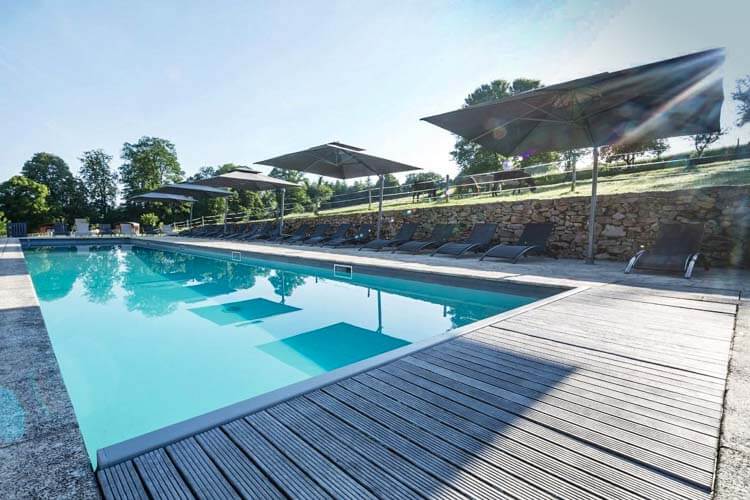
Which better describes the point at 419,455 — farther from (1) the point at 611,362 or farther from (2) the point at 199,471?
(1) the point at 611,362

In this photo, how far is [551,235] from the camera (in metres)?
8.35

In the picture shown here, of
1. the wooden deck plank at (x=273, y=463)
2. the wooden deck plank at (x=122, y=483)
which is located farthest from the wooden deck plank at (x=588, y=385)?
the wooden deck plank at (x=122, y=483)

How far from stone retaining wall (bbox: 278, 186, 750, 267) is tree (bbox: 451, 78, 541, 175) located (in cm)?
2084

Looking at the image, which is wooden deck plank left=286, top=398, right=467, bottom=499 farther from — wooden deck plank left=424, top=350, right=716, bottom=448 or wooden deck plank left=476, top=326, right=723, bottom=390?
wooden deck plank left=476, top=326, right=723, bottom=390

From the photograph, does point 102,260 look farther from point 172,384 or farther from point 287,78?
point 172,384

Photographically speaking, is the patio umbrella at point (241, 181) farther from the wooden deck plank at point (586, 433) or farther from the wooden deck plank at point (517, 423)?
the wooden deck plank at point (586, 433)

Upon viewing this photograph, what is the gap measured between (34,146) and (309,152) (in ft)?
131

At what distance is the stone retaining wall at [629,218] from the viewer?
20.3 ft

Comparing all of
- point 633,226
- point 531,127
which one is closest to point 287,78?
point 531,127

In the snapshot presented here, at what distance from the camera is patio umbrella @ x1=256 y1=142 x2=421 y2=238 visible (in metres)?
9.79

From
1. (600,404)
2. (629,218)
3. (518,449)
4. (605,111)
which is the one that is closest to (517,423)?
(518,449)

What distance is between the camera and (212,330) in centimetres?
461

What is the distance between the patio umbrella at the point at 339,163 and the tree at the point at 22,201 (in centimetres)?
2628

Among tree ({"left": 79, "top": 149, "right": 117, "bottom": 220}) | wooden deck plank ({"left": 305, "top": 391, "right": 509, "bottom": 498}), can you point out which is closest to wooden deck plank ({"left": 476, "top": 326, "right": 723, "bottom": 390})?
wooden deck plank ({"left": 305, "top": 391, "right": 509, "bottom": 498})
